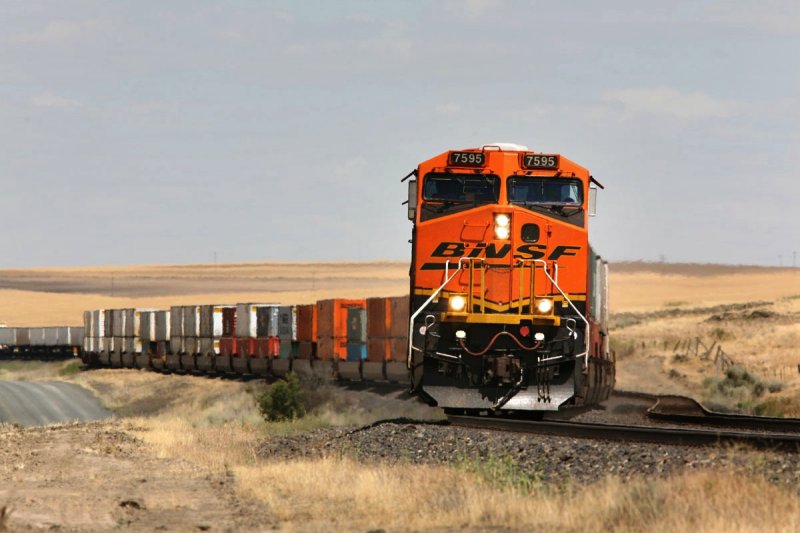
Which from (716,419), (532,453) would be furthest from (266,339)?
(532,453)

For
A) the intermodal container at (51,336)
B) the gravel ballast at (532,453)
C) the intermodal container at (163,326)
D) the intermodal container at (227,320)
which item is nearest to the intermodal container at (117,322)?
the intermodal container at (163,326)

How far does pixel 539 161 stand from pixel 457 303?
286 cm

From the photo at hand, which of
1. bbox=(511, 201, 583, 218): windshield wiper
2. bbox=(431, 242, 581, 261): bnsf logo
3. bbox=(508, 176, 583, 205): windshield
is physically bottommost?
bbox=(431, 242, 581, 261): bnsf logo

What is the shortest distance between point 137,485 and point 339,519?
16.1ft

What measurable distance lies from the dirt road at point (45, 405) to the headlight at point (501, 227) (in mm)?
21846

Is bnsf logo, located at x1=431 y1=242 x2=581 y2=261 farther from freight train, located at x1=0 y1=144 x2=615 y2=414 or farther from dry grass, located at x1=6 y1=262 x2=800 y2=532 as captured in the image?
dry grass, located at x1=6 y1=262 x2=800 y2=532

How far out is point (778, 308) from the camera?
93.3 metres

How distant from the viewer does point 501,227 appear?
20625 millimetres

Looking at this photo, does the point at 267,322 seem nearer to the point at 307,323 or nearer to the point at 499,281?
the point at 307,323

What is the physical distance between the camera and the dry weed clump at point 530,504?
1062 cm

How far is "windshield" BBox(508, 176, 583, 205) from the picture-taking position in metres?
20.9

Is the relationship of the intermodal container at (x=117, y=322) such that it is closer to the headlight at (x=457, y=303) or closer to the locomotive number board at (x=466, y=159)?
the locomotive number board at (x=466, y=159)

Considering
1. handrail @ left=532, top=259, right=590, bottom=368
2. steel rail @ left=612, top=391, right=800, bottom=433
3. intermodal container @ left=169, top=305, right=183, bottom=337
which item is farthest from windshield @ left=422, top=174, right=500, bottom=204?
intermodal container @ left=169, top=305, right=183, bottom=337

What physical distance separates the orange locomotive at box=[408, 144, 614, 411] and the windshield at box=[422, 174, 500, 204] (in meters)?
0.02
